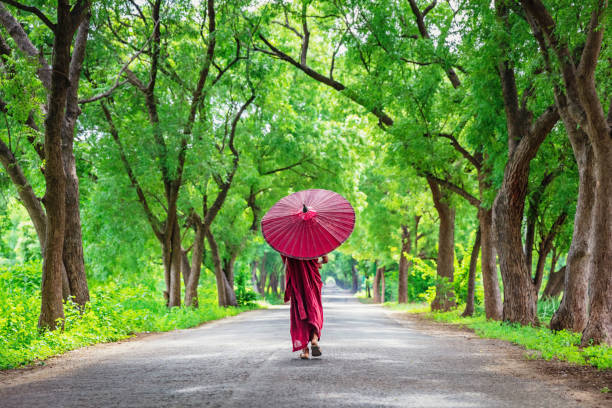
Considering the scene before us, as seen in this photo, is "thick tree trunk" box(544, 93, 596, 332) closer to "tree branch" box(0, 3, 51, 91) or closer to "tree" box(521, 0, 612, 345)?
"tree" box(521, 0, 612, 345)

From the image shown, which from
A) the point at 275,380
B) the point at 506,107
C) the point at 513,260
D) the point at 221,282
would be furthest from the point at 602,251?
the point at 221,282

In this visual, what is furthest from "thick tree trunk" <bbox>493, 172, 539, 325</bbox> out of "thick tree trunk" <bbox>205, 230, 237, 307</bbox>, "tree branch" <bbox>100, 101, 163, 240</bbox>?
"thick tree trunk" <bbox>205, 230, 237, 307</bbox>

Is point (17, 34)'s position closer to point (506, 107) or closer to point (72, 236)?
point (72, 236)

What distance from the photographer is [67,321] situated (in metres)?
11.2

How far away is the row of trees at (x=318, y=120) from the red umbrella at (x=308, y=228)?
4323mm

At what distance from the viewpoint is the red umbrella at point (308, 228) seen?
7.99 m

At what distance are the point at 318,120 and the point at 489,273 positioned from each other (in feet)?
37.5

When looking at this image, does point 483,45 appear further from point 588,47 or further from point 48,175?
point 48,175

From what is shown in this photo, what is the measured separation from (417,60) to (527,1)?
7019 millimetres

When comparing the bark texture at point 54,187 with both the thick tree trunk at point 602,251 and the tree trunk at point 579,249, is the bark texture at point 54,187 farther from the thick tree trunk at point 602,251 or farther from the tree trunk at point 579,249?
the tree trunk at point 579,249

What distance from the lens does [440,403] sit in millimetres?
5312

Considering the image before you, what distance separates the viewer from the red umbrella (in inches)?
314

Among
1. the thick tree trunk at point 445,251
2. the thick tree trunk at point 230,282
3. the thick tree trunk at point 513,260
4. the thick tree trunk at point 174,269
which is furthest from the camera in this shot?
the thick tree trunk at point 230,282

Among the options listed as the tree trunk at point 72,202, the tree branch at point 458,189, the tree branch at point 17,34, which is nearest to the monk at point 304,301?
the tree trunk at point 72,202
